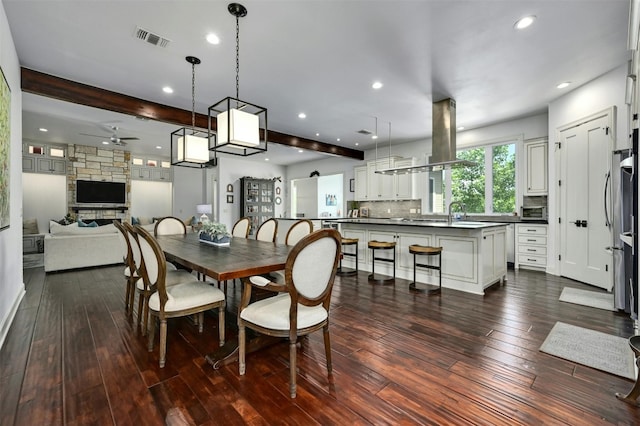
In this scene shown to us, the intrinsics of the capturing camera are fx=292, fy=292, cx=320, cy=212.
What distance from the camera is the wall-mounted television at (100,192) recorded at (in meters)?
7.92

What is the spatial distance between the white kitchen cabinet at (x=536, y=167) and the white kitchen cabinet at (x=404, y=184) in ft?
7.41

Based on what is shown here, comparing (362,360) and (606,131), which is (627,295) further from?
(362,360)

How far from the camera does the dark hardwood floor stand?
5.00 ft

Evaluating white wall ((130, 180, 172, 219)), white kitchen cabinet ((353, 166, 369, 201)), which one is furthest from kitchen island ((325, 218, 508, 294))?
white wall ((130, 180, 172, 219))

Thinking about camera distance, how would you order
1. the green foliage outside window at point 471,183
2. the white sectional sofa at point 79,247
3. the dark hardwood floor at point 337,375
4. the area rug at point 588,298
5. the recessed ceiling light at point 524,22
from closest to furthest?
the dark hardwood floor at point 337,375, the recessed ceiling light at point 524,22, the area rug at point 588,298, the white sectional sofa at point 79,247, the green foliage outside window at point 471,183

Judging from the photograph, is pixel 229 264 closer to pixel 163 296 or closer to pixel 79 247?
pixel 163 296

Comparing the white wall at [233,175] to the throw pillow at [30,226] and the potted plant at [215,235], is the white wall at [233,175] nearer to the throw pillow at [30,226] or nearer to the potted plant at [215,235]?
the throw pillow at [30,226]

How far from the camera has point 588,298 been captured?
11.3ft

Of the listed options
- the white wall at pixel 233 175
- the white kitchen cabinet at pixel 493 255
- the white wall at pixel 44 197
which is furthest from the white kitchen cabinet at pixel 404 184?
the white wall at pixel 44 197

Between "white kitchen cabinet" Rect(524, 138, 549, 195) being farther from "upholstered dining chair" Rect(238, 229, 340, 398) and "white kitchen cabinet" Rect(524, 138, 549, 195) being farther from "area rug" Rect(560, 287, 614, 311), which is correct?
"upholstered dining chair" Rect(238, 229, 340, 398)

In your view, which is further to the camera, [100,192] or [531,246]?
[100,192]

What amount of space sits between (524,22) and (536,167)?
3.40 meters

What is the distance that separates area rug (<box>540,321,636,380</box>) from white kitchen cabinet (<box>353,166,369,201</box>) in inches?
222

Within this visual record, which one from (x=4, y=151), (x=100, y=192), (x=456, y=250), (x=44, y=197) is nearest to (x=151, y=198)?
(x=100, y=192)
